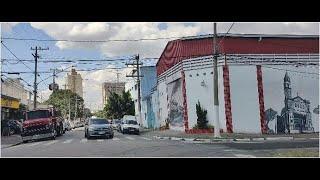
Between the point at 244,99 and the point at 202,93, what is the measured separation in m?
3.47

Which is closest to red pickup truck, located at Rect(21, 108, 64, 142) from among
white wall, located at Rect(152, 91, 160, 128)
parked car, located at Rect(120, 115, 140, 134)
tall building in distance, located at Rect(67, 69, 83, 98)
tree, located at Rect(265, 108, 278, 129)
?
parked car, located at Rect(120, 115, 140, 134)

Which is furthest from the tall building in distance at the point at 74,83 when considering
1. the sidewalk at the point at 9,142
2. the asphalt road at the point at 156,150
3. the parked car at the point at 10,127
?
the asphalt road at the point at 156,150

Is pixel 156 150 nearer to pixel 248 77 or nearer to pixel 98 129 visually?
pixel 98 129

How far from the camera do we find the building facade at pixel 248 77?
35562mm

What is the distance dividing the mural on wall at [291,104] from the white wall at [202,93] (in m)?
3.48

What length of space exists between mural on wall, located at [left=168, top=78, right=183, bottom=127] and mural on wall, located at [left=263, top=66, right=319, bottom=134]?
8105 millimetres

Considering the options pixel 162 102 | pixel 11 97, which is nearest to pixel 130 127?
pixel 162 102

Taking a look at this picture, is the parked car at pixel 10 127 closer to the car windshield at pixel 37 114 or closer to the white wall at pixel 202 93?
the car windshield at pixel 37 114

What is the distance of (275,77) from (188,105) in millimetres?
7194

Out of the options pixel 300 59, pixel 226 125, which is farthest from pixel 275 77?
pixel 226 125

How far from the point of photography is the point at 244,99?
35.7 m
